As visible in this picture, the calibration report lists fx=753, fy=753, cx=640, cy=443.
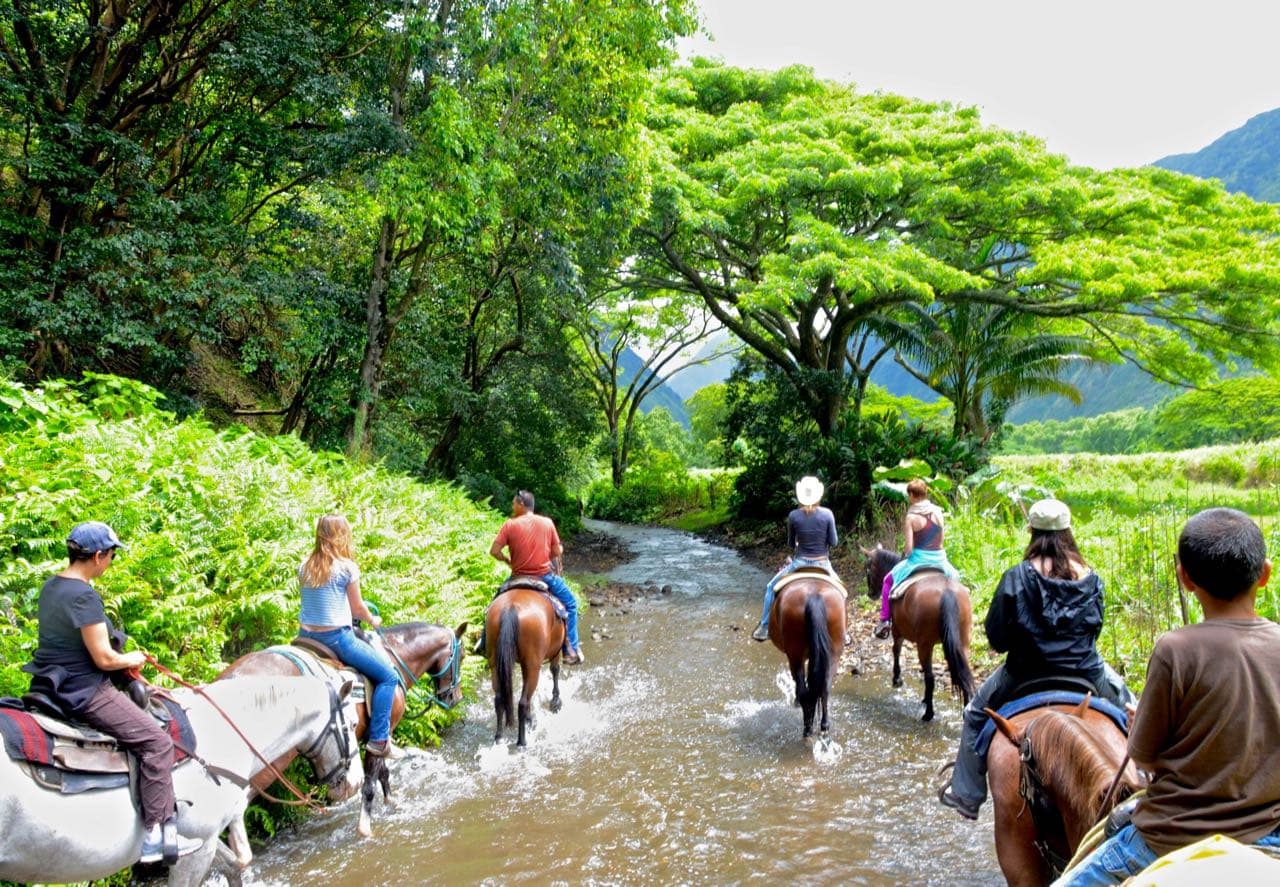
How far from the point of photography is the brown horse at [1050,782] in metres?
3.01

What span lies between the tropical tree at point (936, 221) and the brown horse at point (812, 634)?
8.25 m

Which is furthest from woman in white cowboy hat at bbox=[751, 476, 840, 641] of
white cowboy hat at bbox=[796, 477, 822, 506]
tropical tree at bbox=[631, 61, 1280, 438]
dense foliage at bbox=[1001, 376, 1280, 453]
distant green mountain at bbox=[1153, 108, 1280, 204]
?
distant green mountain at bbox=[1153, 108, 1280, 204]

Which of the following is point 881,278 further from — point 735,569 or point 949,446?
point 735,569

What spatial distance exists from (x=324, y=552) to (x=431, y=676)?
200cm

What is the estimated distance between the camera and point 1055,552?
3.79 m

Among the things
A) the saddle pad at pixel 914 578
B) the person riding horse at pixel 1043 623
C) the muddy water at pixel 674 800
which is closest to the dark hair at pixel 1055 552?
the person riding horse at pixel 1043 623

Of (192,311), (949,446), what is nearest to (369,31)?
(192,311)

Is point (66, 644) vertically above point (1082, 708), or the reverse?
point (66, 644)

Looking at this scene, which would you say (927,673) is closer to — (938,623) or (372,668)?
(938,623)

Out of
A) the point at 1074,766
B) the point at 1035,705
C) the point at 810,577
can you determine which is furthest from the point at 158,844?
the point at 810,577

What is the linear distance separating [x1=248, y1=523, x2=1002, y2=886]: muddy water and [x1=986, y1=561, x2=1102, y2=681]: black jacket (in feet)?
6.19

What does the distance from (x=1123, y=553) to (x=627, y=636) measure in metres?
6.87

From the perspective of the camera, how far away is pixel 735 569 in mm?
18172

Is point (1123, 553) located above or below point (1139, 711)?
below
